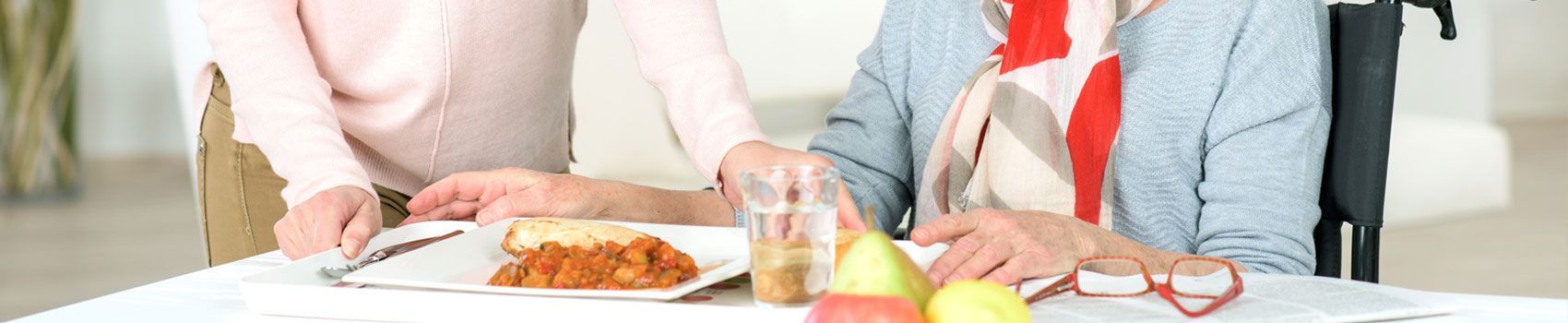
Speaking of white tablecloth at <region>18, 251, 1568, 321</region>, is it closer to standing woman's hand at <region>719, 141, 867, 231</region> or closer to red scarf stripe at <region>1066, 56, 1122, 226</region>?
standing woman's hand at <region>719, 141, 867, 231</region>

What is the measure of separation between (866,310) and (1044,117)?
0.87 m

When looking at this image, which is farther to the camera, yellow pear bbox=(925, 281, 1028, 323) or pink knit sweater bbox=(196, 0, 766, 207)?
pink knit sweater bbox=(196, 0, 766, 207)

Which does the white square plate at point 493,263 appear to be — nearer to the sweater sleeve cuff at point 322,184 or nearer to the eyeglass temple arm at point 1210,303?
the sweater sleeve cuff at point 322,184

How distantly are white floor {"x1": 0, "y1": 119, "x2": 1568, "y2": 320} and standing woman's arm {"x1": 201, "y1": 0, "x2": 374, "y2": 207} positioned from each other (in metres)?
2.65

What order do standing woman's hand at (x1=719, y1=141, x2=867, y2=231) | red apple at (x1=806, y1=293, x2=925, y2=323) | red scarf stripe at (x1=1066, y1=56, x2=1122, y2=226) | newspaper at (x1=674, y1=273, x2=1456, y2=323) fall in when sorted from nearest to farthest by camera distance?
red apple at (x1=806, y1=293, x2=925, y2=323) → newspaper at (x1=674, y1=273, x2=1456, y2=323) → standing woman's hand at (x1=719, y1=141, x2=867, y2=231) → red scarf stripe at (x1=1066, y1=56, x2=1122, y2=226)

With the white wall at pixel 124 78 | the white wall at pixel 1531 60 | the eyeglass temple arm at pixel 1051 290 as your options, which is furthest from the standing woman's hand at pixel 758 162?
the white wall at pixel 1531 60

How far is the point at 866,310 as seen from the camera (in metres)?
0.66

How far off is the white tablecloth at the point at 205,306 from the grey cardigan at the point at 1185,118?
1.28 feet

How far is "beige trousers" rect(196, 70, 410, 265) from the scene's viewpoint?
59.3 inches

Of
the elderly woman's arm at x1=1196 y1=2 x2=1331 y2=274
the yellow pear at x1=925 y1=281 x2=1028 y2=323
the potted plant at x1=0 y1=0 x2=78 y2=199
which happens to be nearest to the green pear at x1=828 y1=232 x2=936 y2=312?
the yellow pear at x1=925 y1=281 x2=1028 y2=323

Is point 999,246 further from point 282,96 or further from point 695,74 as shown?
point 282,96

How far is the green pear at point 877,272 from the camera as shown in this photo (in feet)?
2.27

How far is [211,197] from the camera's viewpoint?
156cm

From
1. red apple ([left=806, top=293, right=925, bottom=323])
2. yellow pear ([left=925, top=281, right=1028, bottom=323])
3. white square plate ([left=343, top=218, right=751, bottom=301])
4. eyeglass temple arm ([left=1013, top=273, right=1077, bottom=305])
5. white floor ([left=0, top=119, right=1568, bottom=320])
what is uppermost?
red apple ([left=806, top=293, right=925, bottom=323])
